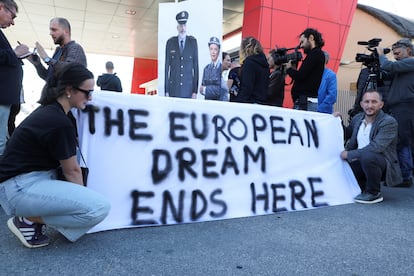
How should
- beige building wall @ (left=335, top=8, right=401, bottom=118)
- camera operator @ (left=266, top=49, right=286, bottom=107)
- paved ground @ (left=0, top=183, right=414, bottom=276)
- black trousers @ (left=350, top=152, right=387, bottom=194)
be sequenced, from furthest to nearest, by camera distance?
1. beige building wall @ (left=335, top=8, right=401, bottom=118)
2. camera operator @ (left=266, top=49, right=286, bottom=107)
3. black trousers @ (left=350, top=152, right=387, bottom=194)
4. paved ground @ (left=0, top=183, right=414, bottom=276)

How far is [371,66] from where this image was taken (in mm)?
4398

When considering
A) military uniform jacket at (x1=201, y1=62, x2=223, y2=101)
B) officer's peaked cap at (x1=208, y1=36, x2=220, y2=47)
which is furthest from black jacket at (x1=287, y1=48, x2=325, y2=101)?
officer's peaked cap at (x1=208, y1=36, x2=220, y2=47)

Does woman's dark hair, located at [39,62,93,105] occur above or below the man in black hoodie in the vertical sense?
below

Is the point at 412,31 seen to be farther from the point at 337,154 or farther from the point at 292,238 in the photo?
the point at 292,238

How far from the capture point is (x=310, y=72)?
4.04 meters

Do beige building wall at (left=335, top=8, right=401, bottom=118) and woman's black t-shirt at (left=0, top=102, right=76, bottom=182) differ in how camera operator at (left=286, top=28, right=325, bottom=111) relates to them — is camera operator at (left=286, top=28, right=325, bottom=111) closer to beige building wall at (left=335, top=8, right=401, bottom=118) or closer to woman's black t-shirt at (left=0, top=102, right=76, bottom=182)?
woman's black t-shirt at (left=0, top=102, right=76, bottom=182)

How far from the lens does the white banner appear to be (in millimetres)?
2516

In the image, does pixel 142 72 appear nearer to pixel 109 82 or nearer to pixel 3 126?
pixel 109 82

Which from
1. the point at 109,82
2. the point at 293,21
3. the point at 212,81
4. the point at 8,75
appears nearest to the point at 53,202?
the point at 8,75

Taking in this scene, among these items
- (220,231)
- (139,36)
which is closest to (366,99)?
(220,231)

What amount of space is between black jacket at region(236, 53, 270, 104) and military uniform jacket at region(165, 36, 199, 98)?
35.5 inches

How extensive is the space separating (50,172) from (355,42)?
1384 centimetres

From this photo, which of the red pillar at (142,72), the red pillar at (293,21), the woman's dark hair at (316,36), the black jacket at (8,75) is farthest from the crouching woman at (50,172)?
the red pillar at (142,72)

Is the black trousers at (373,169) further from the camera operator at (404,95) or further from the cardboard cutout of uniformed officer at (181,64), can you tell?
the cardboard cutout of uniformed officer at (181,64)
